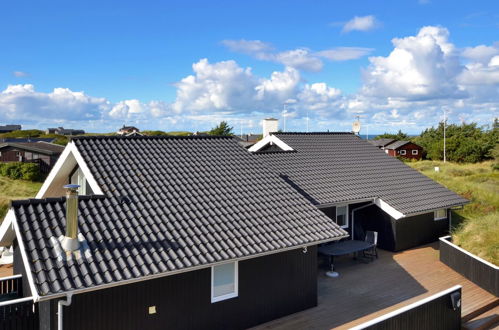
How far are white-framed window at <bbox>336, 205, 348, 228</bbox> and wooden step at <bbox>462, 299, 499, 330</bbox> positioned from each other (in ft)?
20.2

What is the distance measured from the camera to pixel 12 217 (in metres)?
8.34

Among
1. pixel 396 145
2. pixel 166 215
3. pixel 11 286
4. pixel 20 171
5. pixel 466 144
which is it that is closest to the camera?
pixel 166 215

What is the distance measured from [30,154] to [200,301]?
37207 mm

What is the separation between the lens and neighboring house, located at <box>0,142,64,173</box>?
38.7 metres

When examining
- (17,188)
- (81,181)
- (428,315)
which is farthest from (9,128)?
(428,315)

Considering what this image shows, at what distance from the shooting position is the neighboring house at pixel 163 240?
7.62 meters

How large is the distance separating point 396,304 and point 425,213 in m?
7.27

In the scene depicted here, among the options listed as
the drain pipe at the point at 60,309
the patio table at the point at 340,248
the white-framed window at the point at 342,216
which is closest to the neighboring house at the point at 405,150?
the white-framed window at the point at 342,216

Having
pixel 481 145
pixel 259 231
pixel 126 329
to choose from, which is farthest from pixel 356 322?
pixel 481 145

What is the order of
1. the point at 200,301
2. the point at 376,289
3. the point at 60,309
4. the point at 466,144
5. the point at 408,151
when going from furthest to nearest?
1. the point at 408,151
2. the point at 466,144
3. the point at 376,289
4. the point at 200,301
5. the point at 60,309

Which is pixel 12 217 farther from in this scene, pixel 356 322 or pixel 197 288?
pixel 356 322

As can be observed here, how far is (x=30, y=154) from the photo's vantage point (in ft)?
132

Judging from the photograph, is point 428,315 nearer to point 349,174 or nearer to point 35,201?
point 349,174

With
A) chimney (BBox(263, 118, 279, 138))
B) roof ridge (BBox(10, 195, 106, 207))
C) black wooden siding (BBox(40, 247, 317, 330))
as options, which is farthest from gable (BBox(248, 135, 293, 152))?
roof ridge (BBox(10, 195, 106, 207))
